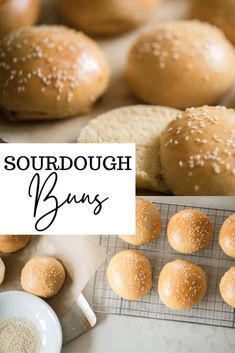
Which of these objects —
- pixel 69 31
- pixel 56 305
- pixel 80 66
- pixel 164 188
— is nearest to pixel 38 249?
pixel 56 305

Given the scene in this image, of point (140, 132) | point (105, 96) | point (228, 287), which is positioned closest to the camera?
point (228, 287)

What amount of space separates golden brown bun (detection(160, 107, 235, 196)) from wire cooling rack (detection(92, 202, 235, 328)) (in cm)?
5

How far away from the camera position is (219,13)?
1.33 metres

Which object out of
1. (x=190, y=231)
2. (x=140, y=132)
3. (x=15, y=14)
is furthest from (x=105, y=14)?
(x=190, y=231)

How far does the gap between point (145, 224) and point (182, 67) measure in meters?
0.41

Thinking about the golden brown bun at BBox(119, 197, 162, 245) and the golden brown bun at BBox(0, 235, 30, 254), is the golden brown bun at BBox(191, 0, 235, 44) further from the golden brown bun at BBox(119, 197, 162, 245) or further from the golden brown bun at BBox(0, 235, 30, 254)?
the golden brown bun at BBox(0, 235, 30, 254)

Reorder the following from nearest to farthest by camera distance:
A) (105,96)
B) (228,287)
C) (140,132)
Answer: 1. (228,287)
2. (140,132)
3. (105,96)

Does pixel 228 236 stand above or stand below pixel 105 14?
below

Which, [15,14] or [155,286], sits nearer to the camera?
[155,286]

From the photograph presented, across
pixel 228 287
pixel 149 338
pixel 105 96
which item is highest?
pixel 105 96

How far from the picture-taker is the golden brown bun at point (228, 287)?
0.95m

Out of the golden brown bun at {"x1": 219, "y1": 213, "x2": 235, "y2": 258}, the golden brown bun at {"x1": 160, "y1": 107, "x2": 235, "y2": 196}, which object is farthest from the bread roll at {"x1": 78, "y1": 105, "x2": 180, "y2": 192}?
the golden brown bun at {"x1": 219, "y1": 213, "x2": 235, "y2": 258}

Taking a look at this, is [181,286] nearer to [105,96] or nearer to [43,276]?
[43,276]

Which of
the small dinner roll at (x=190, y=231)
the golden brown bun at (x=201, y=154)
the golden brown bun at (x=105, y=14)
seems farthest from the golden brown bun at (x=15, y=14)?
the small dinner roll at (x=190, y=231)
